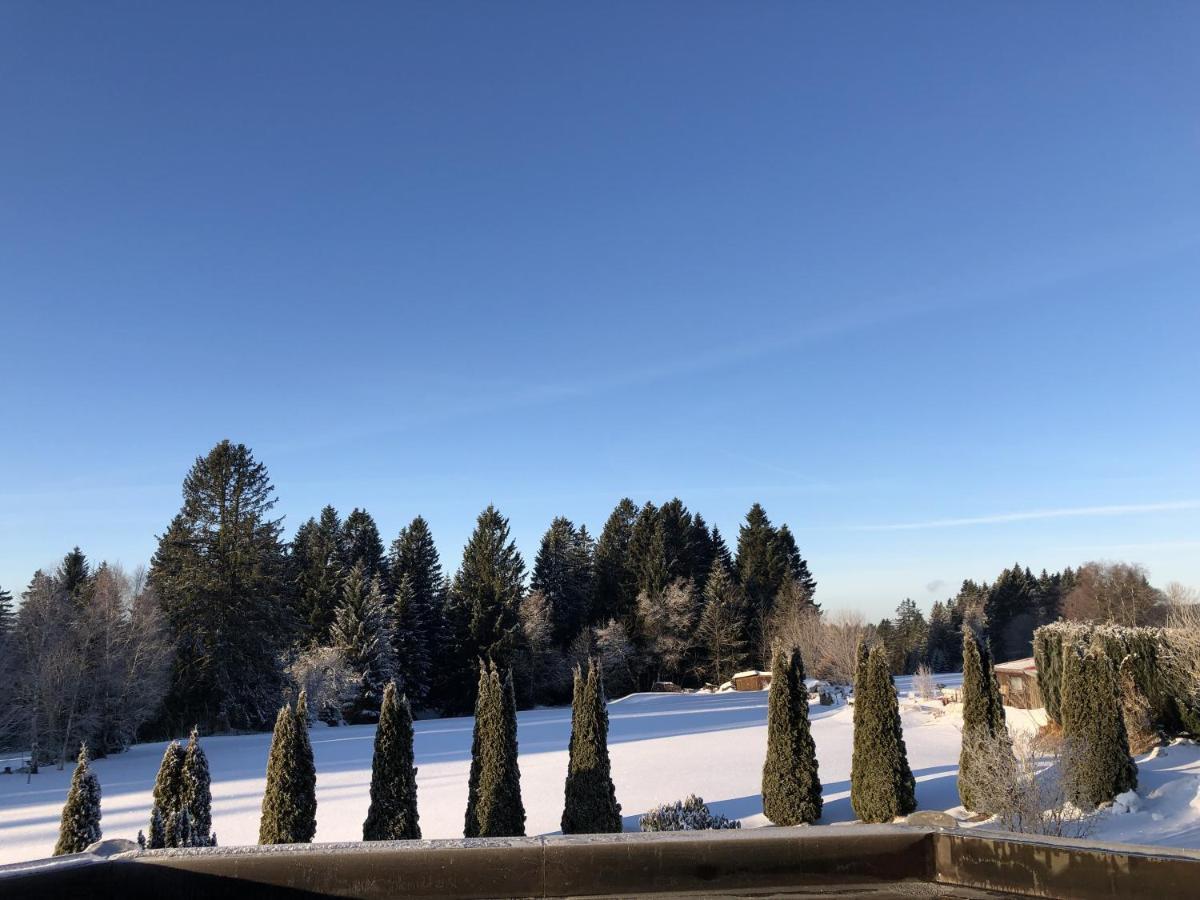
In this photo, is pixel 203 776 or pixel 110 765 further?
pixel 110 765

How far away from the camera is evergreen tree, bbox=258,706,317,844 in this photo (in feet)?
33.3

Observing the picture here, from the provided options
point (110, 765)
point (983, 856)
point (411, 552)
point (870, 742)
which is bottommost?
point (110, 765)

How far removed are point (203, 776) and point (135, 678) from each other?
18.8m

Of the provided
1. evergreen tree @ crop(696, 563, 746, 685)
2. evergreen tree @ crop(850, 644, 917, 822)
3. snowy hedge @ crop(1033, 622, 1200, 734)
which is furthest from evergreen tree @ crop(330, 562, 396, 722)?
snowy hedge @ crop(1033, 622, 1200, 734)

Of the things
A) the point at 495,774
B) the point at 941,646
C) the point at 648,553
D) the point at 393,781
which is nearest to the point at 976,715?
the point at 495,774

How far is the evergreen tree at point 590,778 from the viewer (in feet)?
38.4

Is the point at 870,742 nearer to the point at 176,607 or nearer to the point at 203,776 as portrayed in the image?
the point at 203,776

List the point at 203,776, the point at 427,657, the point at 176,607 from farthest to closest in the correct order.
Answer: the point at 427,657
the point at 176,607
the point at 203,776

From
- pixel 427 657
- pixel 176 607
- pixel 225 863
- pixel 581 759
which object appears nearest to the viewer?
pixel 225 863

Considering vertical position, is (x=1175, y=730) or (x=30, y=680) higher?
(x=30, y=680)

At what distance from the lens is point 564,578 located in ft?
175

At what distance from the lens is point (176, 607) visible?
34.1m

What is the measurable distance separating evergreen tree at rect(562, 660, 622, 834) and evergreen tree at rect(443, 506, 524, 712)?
30531mm

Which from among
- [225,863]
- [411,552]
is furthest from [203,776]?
[411,552]
